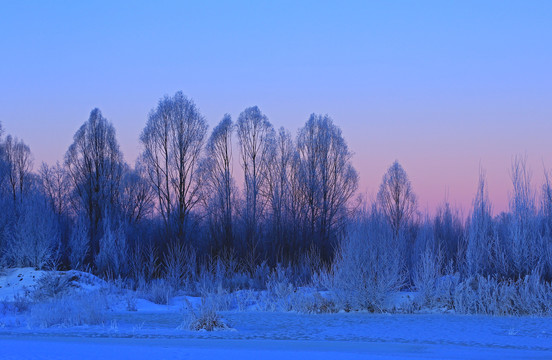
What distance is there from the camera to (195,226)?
3412 cm

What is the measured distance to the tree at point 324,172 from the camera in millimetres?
37438

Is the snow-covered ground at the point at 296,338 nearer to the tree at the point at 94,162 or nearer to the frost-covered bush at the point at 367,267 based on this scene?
the frost-covered bush at the point at 367,267

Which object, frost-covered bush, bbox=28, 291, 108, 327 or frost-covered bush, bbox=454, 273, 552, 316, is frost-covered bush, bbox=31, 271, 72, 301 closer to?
frost-covered bush, bbox=28, 291, 108, 327

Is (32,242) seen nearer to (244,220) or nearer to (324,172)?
(244,220)

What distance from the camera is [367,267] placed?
1375 cm

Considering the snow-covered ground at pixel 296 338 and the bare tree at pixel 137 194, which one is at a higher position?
the bare tree at pixel 137 194

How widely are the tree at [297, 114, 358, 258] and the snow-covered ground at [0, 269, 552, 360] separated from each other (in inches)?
958

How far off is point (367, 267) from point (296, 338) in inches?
179

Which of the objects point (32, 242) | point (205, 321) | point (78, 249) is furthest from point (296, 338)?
point (78, 249)

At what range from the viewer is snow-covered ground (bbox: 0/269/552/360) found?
807cm

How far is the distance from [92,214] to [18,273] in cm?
1674

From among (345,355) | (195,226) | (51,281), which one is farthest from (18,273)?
(345,355)

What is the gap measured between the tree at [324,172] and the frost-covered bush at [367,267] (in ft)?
72.4

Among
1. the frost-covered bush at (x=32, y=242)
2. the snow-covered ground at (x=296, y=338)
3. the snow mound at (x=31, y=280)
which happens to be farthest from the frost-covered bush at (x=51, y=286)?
the snow-covered ground at (x=296, y=338)
